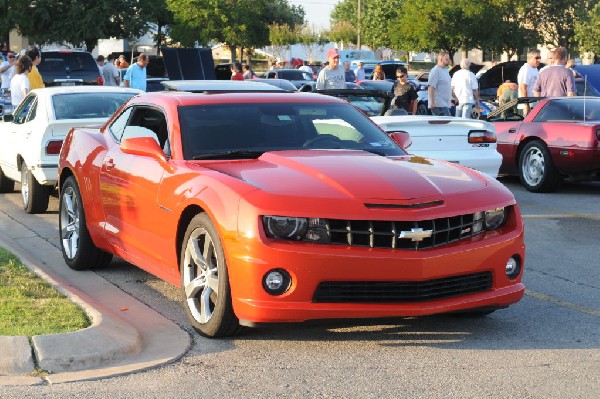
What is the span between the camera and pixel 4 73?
70.3ft

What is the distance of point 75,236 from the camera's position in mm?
9000

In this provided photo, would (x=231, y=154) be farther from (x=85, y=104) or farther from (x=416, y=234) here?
(x=85, y=104)

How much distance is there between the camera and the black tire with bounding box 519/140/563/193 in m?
14.8

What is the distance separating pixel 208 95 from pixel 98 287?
1664 mm

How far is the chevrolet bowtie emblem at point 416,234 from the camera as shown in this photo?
244 inches

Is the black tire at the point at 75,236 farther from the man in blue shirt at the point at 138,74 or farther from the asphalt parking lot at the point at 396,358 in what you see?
the man in blue shirt at the point at 138,74

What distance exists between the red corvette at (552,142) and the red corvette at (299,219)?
701 cm

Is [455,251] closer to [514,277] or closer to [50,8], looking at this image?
[514,277]

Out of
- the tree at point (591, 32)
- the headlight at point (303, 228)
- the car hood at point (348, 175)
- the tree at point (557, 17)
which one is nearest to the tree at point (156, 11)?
the tree at point (557, 17)

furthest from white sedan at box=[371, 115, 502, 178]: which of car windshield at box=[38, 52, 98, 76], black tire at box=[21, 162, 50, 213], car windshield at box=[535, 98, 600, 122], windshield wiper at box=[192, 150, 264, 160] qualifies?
car windshield at box=[38, 52, 98, 76]

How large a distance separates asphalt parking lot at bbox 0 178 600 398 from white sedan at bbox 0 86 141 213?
4.34m

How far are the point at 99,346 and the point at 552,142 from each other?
989 centimetres

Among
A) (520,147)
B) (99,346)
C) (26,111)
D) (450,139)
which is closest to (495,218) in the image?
(99,346)

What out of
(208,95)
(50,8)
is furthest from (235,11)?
(208,95)
